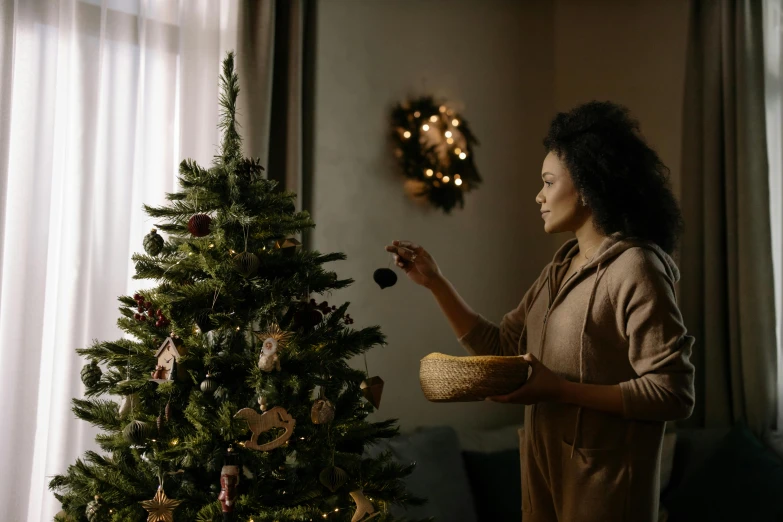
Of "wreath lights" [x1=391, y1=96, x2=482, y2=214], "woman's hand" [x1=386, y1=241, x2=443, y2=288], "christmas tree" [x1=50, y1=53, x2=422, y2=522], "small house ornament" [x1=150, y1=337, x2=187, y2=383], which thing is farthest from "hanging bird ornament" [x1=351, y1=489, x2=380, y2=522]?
"wreath lights" [x1=391, y1=96, x2=482, y2=214]

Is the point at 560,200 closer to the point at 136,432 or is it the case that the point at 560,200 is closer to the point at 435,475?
the point at 136,432

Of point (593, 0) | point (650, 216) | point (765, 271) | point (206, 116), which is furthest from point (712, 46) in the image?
point (206, 116)

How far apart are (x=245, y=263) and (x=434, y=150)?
1741 mm

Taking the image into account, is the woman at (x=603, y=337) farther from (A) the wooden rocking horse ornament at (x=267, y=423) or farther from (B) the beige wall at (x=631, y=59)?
(B) the beige wall at (x=631, y=59)

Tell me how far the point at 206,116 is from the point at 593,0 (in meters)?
2.19

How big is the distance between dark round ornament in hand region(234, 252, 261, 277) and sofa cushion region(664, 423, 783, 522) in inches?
75.5

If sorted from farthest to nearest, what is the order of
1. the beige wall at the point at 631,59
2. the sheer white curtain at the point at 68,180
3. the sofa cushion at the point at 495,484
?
the beige wall at the point at 631,59
the sofa cushion at the point at 495,484
the sheer white curtain at the point at 68,180

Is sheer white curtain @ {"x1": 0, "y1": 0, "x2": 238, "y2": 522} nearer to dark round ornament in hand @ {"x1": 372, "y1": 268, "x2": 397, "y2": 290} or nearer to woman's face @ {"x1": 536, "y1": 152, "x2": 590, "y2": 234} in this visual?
dark round ornament in hand @ {"x1": 372, "y1": 268, "x2": 397, "y2": 290}

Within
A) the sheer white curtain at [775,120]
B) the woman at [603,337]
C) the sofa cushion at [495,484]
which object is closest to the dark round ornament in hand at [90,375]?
the woman at [603,337]

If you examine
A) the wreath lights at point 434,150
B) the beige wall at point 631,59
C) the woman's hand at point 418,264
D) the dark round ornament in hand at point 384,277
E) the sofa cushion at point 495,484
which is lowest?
the sofa cushion at point 495,484

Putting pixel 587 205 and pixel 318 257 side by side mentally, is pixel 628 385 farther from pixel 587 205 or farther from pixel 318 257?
pixel 318 257

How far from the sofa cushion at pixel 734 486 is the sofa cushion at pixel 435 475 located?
773 mm

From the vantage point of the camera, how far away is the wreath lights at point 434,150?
9.45 ft

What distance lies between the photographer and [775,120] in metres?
2.83
